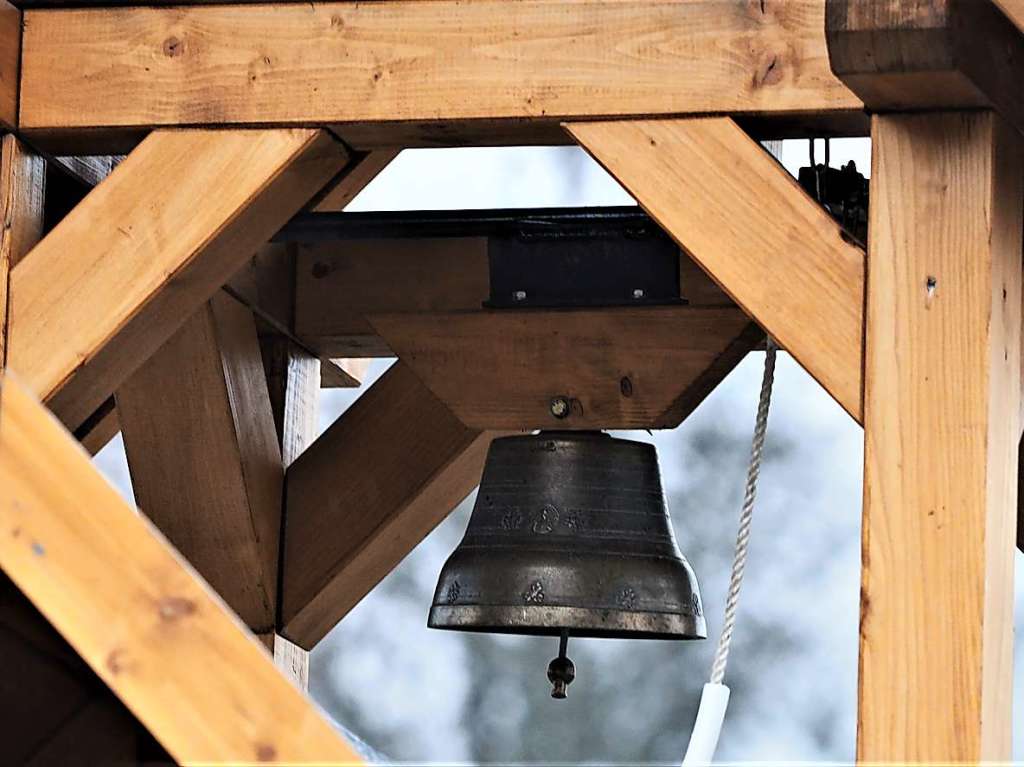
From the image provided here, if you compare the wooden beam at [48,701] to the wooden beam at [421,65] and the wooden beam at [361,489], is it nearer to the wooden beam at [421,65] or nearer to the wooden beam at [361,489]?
the wooden beam at [421,65]

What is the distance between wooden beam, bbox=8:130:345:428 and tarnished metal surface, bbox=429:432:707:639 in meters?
0.57

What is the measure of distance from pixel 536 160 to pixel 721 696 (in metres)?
8.38

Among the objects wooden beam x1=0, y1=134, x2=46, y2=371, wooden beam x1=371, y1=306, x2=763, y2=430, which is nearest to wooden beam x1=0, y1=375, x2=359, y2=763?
wooden beam x1=0, y1=134, x2=46, y2=371

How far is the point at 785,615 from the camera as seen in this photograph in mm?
10578

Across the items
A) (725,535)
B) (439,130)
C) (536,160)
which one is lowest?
(725,535)

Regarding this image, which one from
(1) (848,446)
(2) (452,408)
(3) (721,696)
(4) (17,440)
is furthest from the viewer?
(1) (848,446)

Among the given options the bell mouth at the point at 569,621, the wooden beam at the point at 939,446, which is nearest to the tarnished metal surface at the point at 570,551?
the bell mouth at the point at 569,621

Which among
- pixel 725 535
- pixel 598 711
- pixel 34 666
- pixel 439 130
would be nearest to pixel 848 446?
pixel 725 535

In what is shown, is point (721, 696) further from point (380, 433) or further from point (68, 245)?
point (380, 433)

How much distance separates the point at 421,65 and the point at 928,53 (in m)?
0.60

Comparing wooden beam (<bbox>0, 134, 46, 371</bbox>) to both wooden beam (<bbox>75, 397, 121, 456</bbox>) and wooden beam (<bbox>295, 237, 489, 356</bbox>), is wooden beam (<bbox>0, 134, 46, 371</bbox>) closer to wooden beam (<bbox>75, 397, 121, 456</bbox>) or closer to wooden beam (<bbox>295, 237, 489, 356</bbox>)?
wooden beam (<bbox>295, 237, 489, 356</bbox>)

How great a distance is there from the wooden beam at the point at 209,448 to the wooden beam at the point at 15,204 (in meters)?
0.48

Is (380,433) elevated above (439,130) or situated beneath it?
situated beneath

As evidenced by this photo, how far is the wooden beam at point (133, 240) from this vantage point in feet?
8.14
